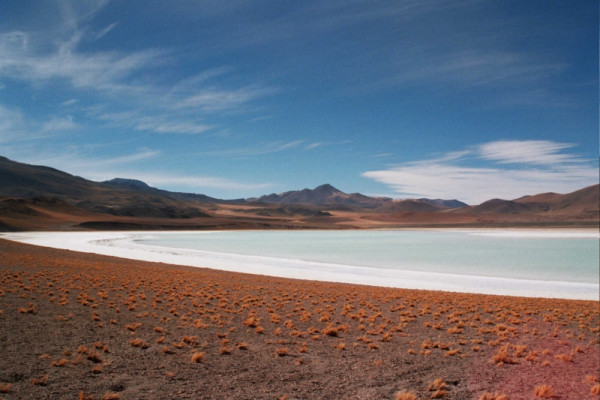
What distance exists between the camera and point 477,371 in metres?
8.18

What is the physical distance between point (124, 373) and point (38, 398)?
131 cm

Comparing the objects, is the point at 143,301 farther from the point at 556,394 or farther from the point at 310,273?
the point at 310,273

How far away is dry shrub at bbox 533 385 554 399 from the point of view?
23.5ft

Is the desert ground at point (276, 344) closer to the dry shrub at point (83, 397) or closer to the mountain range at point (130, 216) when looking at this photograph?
the dry shrub at point (83, 397)

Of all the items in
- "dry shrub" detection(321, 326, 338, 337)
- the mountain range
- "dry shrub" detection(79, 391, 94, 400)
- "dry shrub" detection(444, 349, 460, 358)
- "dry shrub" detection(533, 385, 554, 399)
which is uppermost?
the mountain range

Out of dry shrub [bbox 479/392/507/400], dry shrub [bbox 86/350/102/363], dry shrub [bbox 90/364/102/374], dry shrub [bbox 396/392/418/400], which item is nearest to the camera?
dry shrub [bbox 396/392/418/400]

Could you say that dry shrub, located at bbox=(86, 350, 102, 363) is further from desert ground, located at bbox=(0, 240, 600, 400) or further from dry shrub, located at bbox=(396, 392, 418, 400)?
dry shrub, located at bbox=(396, 392, 418, 400)

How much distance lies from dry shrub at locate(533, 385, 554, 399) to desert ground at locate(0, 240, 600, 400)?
23 mm

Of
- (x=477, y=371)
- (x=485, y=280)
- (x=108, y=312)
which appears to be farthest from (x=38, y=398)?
(x=485, y=280)

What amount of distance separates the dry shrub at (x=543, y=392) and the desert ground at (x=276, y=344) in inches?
0.9

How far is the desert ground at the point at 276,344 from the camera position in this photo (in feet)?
21.6

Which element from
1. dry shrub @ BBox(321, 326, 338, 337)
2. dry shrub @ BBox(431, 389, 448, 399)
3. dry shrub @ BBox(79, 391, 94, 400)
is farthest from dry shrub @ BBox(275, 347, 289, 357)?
dry shrub @ BBox(79, 391, 94, 400)

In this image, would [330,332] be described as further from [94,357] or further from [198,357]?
[94,357]

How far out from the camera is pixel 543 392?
720 cm
